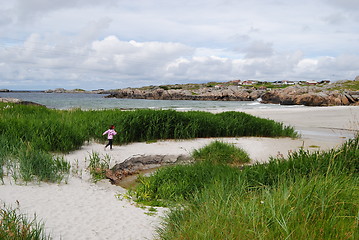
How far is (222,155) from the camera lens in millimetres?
10453

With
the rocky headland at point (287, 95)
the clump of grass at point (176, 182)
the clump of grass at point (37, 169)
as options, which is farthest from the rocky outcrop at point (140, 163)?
the rocky headland at point (287, 95)

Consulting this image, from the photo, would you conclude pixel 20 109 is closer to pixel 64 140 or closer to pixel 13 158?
pixel 64 140

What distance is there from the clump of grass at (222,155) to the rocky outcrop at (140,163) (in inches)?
16.9

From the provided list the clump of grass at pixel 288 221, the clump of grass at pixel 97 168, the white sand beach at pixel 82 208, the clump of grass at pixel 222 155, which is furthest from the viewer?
the clump of grass at pixel 222 155

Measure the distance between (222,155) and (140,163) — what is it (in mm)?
2769

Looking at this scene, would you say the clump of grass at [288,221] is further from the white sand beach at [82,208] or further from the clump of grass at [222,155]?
the clump of grass at [222,155]

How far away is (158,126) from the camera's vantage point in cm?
1370

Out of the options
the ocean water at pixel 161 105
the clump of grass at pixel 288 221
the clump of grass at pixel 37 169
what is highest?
the ocean water at pixel 161 105

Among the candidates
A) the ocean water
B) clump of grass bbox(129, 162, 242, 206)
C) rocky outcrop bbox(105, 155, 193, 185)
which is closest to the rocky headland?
the ocean water

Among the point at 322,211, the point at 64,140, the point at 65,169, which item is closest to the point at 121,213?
the point at 65,169

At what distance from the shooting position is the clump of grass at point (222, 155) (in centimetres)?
1030

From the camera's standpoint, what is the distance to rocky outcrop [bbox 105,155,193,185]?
908 centimetres

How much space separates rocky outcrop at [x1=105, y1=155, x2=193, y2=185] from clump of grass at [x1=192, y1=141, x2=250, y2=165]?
43 centimetres

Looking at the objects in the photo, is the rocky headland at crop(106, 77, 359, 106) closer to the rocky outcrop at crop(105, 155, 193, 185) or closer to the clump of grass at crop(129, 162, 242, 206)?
the rocky outcrop at crop(105, 155, 193, 185)
